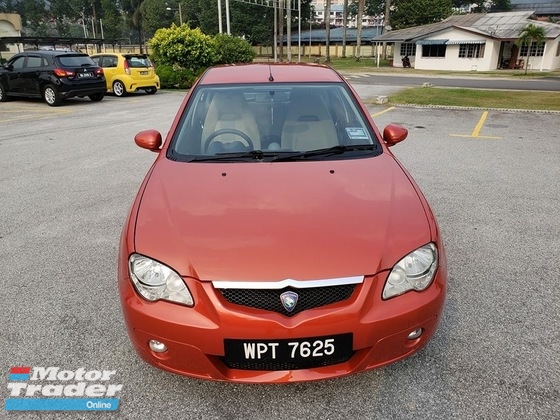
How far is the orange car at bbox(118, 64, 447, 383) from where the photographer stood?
1.94m

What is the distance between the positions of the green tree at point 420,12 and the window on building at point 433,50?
12613mm

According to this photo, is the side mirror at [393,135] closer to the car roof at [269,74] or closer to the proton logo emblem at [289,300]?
the car roof at [269,74]

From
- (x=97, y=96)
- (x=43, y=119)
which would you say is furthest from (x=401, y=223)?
(x=97, y=96)

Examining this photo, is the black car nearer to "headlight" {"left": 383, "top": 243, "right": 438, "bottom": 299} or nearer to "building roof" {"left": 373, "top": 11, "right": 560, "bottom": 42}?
"headlight" {"left": 383, "top": 243, "right": 438, "bottom": 299}

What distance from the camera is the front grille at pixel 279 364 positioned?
198 cm

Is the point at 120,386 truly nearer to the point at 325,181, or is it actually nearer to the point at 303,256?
the point at 303,256

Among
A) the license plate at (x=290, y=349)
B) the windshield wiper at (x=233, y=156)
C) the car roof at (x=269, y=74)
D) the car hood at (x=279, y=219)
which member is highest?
the car roof at (x=269, y=74)

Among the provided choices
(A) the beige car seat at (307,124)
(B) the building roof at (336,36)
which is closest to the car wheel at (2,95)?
(A) the beige car seat at (307,124)

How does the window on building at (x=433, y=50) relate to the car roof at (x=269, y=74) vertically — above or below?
below

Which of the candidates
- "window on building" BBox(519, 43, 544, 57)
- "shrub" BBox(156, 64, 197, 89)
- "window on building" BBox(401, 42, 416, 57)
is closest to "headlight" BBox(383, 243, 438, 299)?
"shrub" BBox(156, 64, 197, 89)

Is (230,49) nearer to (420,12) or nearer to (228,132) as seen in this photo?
(228,132)

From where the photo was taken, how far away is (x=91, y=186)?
5.92 m

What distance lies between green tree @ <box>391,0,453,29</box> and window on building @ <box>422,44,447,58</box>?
12.6 m

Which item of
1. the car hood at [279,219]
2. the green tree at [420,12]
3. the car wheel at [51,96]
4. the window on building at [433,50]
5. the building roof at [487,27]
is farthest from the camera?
the green tree at [420,12]
